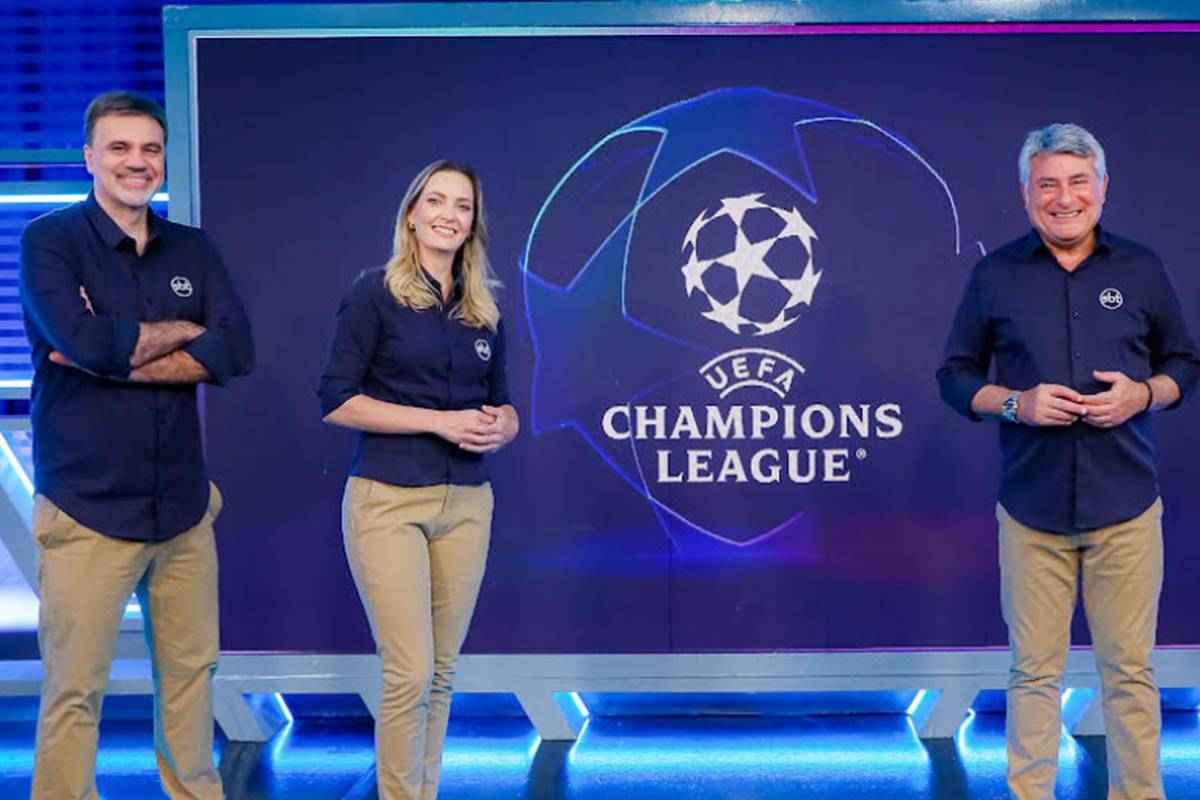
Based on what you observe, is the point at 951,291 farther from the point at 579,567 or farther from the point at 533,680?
the point at 533,680

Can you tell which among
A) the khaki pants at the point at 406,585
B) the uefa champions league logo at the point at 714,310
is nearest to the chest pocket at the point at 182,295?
the khaki pants at the point at 406,585

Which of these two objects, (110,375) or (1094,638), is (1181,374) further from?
(110,375)

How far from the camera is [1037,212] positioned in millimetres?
3285

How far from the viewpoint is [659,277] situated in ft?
14.6

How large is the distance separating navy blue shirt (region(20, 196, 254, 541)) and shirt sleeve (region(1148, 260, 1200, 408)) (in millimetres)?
2315

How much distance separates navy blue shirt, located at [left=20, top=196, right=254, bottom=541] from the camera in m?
2.97

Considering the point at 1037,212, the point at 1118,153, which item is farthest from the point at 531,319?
the point at 1118,153

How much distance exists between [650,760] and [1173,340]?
6.73 feet

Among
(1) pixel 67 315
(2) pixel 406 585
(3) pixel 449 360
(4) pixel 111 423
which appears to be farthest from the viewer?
(3) pixel 449 360

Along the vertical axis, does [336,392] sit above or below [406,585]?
above

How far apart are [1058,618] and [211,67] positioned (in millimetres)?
3204

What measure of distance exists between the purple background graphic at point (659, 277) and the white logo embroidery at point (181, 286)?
125 centimetres

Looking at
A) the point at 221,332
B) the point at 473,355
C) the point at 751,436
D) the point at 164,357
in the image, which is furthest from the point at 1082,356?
the point at 164,357

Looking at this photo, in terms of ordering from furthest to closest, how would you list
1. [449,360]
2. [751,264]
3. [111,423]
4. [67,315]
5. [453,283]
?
[751,264]
[453,283]
[449,360]
[111,423]
[67,315]
